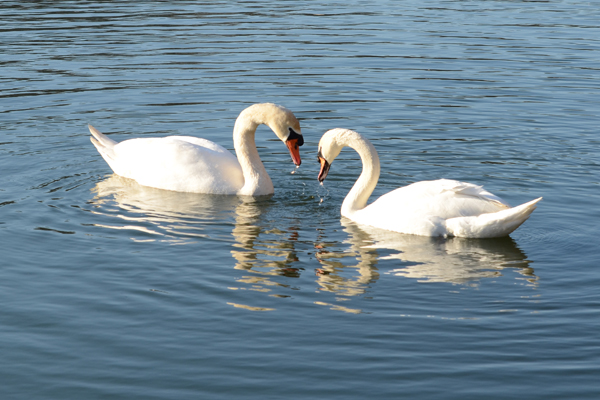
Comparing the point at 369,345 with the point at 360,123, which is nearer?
the point at 369,345

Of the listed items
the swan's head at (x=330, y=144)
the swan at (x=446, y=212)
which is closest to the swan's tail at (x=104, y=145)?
the swan's head at (x=330, y=144)

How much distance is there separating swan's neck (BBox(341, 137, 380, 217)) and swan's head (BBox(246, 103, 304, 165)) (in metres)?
1.13

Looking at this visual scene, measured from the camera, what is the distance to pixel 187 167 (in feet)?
38.3

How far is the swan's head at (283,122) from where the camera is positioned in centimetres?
1142

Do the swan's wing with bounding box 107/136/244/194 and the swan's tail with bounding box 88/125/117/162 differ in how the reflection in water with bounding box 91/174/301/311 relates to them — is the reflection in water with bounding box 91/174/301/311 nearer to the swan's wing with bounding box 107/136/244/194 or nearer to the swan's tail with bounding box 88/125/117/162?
the swan's wing with bounding box 107/136/244/194

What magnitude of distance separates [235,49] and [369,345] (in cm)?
1486

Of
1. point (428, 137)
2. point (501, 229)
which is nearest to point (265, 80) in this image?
point (428, 137)

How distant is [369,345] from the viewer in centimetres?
704

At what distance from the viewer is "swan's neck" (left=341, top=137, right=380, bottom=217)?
10531mm

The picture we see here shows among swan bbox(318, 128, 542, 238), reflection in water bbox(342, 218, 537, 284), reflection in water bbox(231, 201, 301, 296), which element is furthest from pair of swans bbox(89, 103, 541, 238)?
reflection in water bbox(231, 201, 301, 296)

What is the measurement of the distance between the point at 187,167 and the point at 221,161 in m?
0.47

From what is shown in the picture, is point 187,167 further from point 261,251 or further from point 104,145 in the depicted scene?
point 261,251

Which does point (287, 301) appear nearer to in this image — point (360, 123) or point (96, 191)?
point (96, 191)

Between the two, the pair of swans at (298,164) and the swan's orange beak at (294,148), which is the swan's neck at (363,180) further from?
the swan's orange beak at (294,148)
